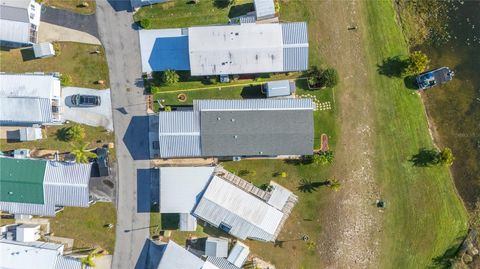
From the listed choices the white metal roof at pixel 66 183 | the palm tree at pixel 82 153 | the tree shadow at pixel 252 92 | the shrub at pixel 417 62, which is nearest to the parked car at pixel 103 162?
the palm tree at pixel 82 153

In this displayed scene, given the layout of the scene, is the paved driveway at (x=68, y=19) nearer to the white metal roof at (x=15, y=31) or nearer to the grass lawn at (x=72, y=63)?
the grass lawn at (x=72, y=63)

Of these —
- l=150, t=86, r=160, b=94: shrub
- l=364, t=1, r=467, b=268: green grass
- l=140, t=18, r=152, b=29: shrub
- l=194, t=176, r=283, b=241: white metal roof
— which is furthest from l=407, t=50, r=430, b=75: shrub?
l=140, t=18, r=152, b=29: shrub

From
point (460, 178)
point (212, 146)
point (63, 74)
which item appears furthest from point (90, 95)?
point (460, 178)

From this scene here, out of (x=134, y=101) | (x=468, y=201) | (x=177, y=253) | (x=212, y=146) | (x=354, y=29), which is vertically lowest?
(x=177, y=253)

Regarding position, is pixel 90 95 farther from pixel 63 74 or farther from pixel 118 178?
pixel 118 178

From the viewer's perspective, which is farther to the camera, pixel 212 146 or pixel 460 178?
pixel 460 178

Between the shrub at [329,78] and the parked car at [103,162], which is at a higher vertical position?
the shrub at [329,78]

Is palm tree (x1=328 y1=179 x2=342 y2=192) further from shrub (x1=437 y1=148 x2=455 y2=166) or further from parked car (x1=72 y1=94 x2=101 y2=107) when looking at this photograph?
parked car (x1=72 y1=94 x2=101 y2=107)
